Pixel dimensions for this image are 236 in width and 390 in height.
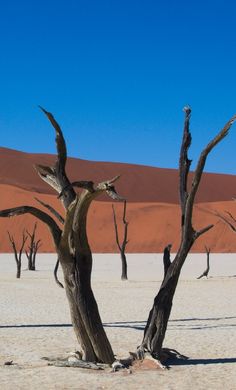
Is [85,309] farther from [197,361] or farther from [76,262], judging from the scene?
[197,361]

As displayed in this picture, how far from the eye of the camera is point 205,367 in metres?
9.56

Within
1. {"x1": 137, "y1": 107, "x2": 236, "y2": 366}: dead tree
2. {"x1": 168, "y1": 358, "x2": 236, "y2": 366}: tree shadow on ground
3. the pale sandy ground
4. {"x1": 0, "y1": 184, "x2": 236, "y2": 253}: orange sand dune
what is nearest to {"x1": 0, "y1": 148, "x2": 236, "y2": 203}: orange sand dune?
{"x1": 0, "y1": 184, "x2": 236, "y2": 253}: orange sand dune

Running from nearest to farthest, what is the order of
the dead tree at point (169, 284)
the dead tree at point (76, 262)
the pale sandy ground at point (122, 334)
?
the pale sandy ground at point (122, 334) → the dead tree at point (76, 262) → the dead tree at point (169, 284)

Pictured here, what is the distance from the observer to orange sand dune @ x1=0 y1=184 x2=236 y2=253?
64500mm

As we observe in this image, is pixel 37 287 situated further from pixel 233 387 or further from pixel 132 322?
pixel 233 387

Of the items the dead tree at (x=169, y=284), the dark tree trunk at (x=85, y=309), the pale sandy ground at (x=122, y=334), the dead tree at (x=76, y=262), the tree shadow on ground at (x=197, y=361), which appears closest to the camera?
the pale sandy ground at (x=122, y=334)

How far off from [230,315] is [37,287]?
9503 millimetres

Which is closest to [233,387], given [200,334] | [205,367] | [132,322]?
[205,367]

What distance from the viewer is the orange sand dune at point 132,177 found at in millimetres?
125500

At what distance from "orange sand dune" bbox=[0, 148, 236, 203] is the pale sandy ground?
9842 centimetres

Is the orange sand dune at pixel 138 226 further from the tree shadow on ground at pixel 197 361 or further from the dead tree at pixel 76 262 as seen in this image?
the dead tree at pixel 76 262

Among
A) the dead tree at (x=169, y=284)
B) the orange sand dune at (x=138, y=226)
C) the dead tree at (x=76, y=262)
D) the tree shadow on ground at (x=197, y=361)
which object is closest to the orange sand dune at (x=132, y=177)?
the orange sand dune at (x=138, y=226)

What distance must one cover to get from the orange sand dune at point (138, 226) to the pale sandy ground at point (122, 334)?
37.7 metres

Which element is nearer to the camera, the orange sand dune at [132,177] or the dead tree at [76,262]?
the dead tree at [76,262]
